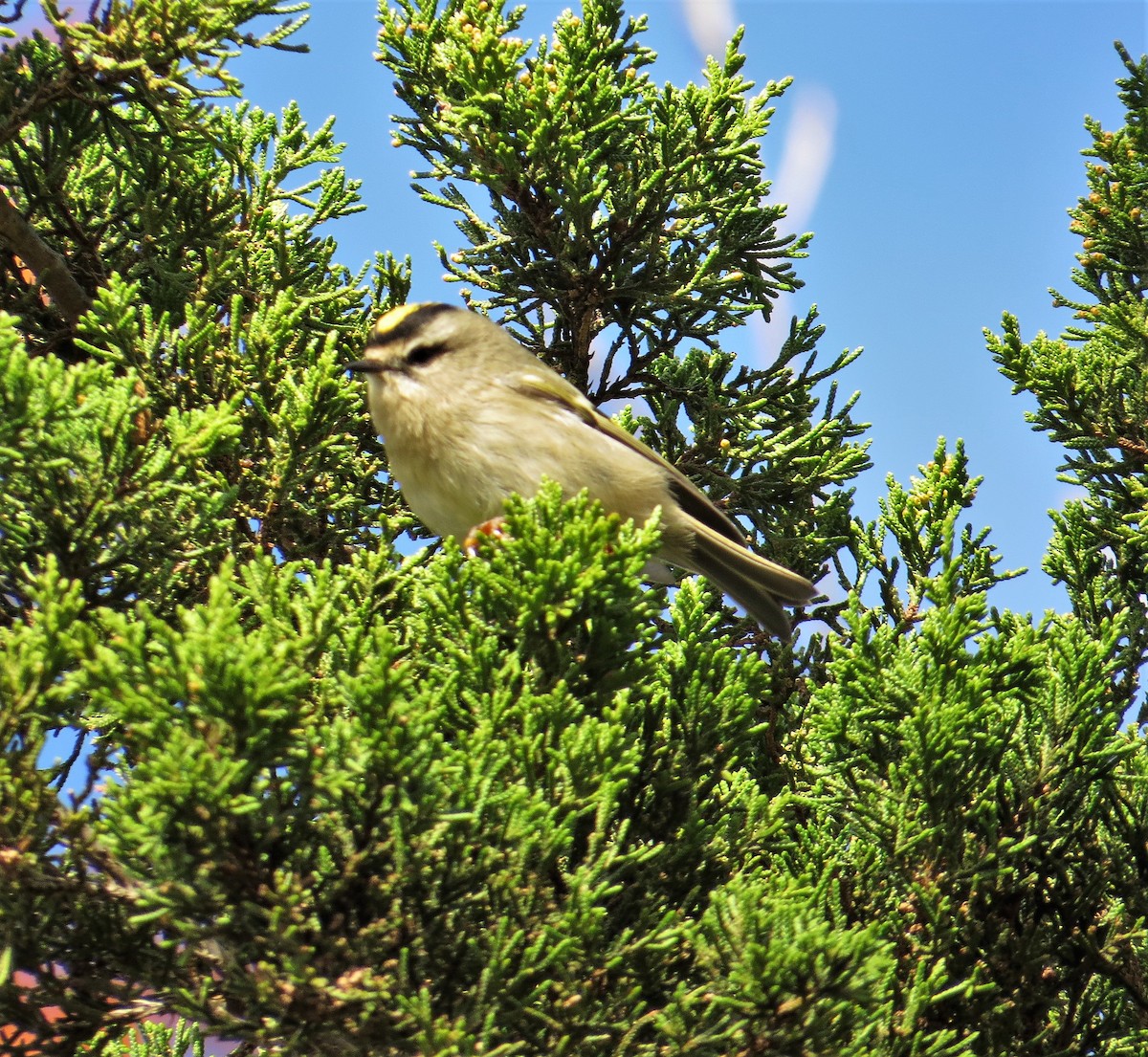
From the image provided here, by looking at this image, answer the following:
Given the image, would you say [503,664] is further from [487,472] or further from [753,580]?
[753,580]

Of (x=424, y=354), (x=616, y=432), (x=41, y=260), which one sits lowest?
(x=616, y=432)

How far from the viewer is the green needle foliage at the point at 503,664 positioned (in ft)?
6.28

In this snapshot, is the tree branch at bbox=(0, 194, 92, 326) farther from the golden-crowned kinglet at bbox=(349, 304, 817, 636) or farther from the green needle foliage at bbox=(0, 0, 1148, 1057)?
the golden-crowned kinglet at bbox=(349, 304, 817, 636)

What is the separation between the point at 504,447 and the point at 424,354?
0.43 m

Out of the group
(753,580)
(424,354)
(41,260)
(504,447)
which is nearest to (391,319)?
(424,354)

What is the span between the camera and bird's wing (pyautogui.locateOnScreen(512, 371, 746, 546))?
3678 mm

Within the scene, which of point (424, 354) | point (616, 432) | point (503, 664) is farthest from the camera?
point (616, 432)

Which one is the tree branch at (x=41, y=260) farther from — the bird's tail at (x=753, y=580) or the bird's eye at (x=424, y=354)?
the bird's tail at (x=753, y=580)

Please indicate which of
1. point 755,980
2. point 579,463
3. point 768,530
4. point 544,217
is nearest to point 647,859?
point 755,980

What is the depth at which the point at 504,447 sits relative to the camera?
3.37 m

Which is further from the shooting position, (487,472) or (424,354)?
(424,354)

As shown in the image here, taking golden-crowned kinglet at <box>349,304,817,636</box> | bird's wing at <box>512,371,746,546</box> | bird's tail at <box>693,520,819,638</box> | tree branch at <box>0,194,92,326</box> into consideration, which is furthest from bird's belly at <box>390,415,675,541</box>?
tree branch at <box>0,194,92,326</box>

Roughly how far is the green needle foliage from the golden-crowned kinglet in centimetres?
21

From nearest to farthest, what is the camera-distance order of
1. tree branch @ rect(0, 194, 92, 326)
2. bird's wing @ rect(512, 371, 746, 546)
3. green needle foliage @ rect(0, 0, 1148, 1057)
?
green needle foliage @ rect(0, 0, 1148, 1057), tree branch @ rect(0, 194, 92, 326), bird's wing @ rect(512, 371, 746, 546)
